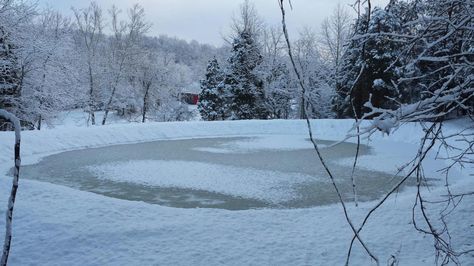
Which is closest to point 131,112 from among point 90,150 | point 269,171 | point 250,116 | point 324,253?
point 250,116

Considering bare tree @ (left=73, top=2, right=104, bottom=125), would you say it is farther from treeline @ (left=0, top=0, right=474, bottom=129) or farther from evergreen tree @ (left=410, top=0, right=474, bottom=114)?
evergreen tree @ (left=410, top=0, right=474, bottom=114)

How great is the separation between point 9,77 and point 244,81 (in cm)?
1496

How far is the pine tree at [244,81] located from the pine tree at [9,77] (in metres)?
14.0

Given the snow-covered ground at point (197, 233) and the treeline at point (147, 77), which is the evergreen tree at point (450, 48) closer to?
the snow-covered ground at point (197, 233)

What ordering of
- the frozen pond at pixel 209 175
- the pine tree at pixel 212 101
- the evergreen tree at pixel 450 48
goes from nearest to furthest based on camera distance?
1. the evergreen tree at pixel 450 48
2. the frozen pond at pixel 209 175
3. the pine tree at pixel 212 101

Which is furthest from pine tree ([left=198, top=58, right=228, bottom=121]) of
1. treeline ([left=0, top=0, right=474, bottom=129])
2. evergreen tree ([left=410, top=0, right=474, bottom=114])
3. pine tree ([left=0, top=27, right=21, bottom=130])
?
evergreen tree ([left=410, top=0, right=474, bottom=114])

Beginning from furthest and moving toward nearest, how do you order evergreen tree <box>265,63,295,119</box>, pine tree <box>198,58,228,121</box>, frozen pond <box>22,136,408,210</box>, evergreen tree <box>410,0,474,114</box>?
evergreen tree <box>265,63,295,119</box> → pine tree <box>198,58,228,121</box> → frozen pond <box>22,136,408,210</box> → evergreen tree <box>410,0,474,114</box>

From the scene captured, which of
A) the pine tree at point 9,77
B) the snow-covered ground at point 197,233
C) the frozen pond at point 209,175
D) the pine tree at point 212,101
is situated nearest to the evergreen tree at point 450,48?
the snow-covered ground at point 197,233

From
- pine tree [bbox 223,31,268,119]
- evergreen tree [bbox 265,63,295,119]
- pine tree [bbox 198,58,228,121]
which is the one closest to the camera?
pine tree [bbox 223,31,268,119]

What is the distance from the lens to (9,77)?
18.5 m

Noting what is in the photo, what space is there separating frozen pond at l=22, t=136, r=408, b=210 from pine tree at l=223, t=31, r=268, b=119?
1394cm

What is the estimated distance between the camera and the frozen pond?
7684 mm

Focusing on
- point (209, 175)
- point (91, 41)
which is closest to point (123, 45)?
point (91, 41)

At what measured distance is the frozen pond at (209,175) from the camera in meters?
7.68
